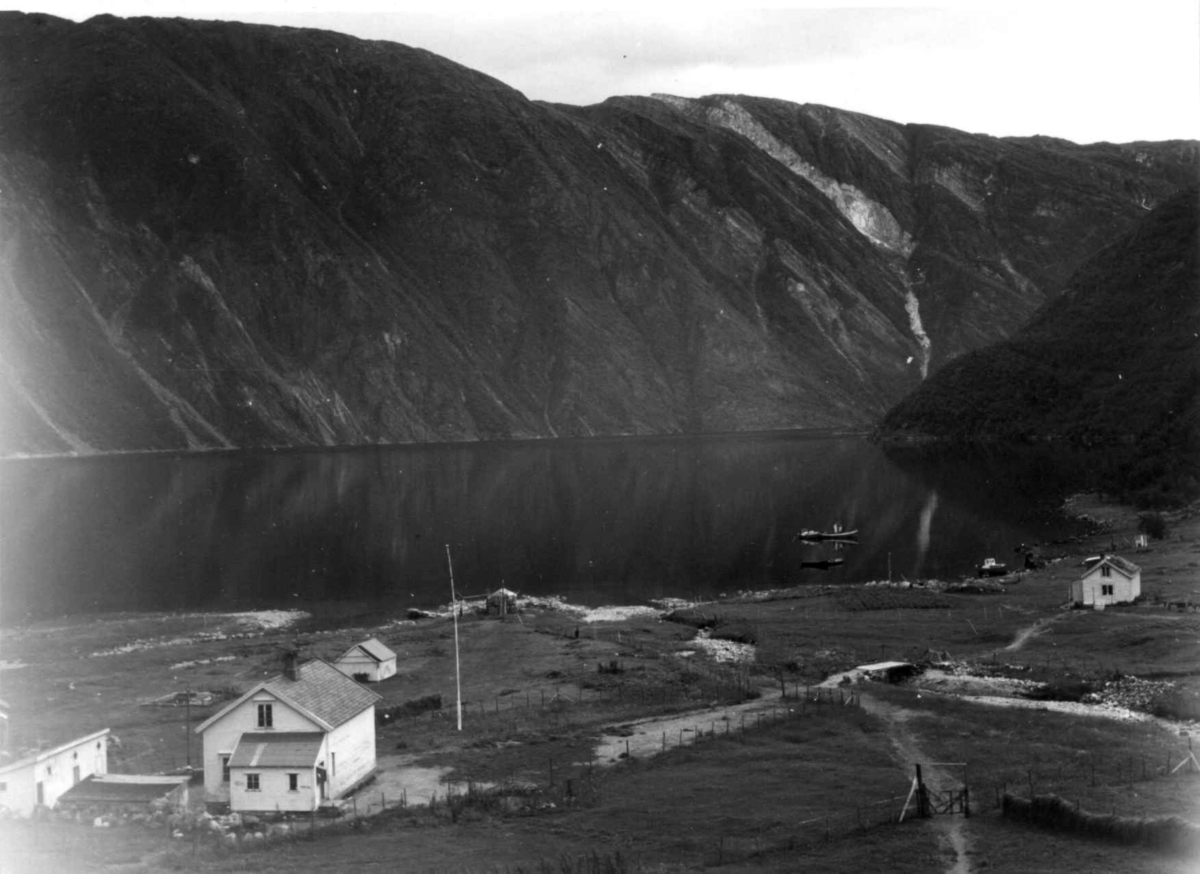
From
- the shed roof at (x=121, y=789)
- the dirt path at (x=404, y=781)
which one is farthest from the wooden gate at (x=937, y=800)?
the shed roof at (x=121, y=789)

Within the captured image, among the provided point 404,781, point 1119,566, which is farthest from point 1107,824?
point 1119,566

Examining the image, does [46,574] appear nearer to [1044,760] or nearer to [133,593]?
[133,593]

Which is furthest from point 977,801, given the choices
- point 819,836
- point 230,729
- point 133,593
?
point 133,593

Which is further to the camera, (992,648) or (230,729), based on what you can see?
(992,648)

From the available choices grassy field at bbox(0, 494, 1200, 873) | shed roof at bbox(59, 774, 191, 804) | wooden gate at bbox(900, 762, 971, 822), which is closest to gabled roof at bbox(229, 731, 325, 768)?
shed roof at bbox(59, 774, 191, 804)

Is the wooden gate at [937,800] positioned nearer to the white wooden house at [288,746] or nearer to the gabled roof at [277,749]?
the white wooden house at [288,746]

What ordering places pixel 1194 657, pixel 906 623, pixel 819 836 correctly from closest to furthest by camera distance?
1. pixel 819 836
2. pixel 1194 657
3. pixel 906 623

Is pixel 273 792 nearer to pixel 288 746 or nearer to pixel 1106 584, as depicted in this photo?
pixel 288 746
